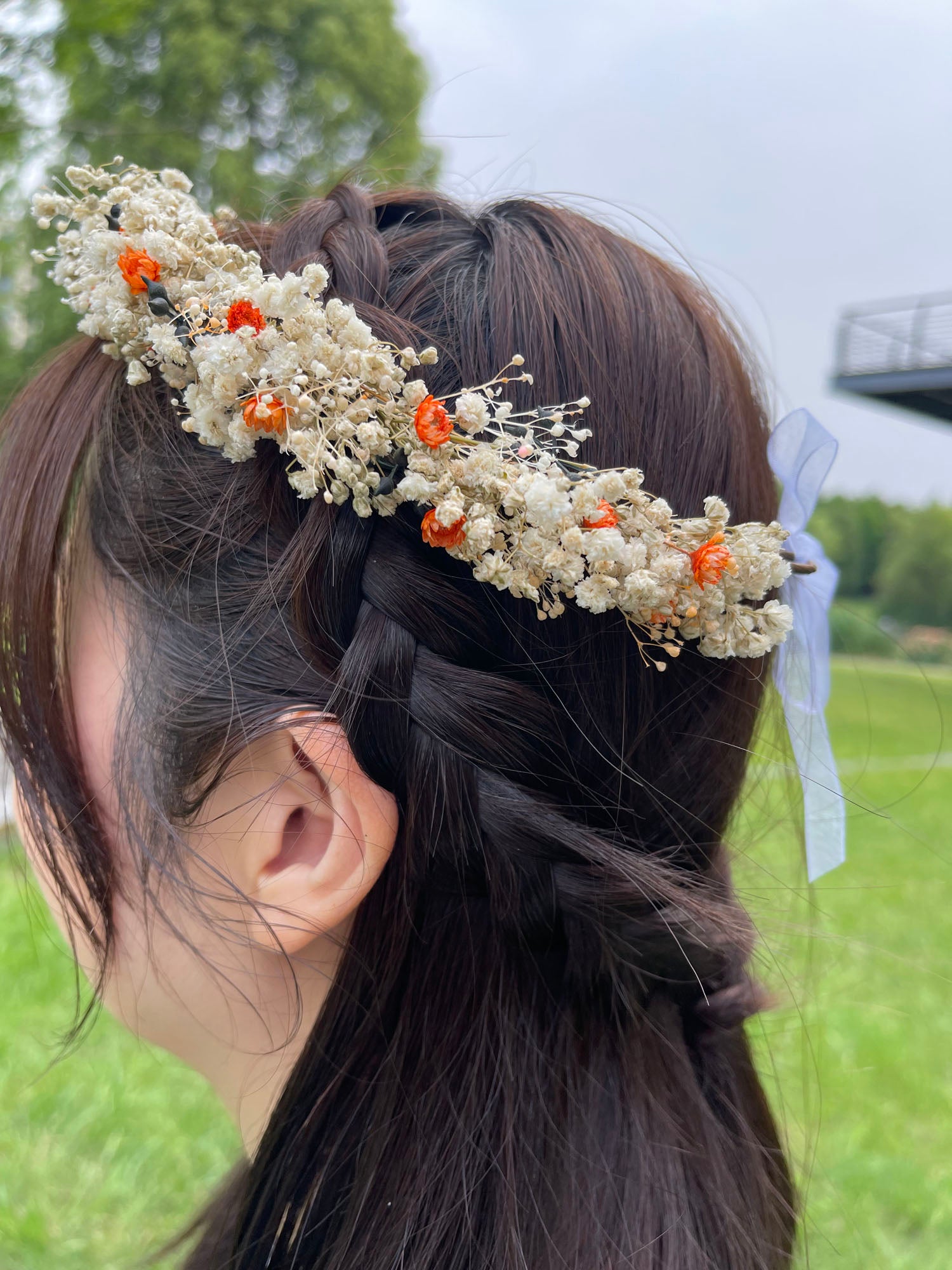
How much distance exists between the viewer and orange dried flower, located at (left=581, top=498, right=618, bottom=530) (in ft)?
2.37

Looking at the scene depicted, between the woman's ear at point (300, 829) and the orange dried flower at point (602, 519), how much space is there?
278mm

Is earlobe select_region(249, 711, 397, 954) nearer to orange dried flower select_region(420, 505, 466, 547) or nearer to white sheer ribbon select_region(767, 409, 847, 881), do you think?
orange dried flower select_region(420, 505, 466, 547)

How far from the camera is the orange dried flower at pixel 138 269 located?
32.4 inches

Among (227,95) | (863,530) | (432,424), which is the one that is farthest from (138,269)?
(227,95)

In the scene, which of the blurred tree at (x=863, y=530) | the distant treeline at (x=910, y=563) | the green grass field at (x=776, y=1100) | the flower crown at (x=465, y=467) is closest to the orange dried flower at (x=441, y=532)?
the flower crown at (x=465, y=467)

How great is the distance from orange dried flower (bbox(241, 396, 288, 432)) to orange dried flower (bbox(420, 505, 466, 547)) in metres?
0.12

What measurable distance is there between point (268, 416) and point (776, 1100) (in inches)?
60.0

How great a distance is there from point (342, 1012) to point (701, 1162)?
16.0 inches

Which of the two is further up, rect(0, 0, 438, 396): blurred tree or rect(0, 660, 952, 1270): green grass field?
rect(0, 0, 438, 396): blurred tree

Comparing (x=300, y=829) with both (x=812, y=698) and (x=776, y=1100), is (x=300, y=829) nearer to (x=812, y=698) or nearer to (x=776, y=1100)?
(x=812, y=698)

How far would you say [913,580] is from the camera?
11.4 m

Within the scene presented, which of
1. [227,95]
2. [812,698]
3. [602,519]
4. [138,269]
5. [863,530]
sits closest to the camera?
[602,519]

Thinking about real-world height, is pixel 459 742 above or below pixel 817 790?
above

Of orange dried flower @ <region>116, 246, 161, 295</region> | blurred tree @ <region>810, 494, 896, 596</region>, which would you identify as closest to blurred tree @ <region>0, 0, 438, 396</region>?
blurred tree @ <region>810, 494, 896, 596</region>
